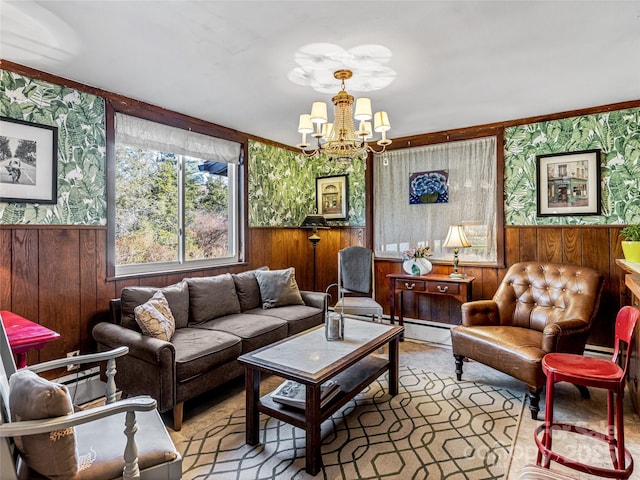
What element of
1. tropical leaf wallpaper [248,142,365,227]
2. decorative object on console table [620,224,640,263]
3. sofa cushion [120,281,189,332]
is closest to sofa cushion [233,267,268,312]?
sofa cushion [120,281,189,332]

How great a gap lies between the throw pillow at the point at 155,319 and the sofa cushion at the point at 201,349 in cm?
13

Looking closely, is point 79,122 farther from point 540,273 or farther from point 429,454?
point 540,273

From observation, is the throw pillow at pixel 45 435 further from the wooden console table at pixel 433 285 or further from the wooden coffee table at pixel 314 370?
the wooden console table at pixel 433 285

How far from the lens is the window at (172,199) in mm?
3234

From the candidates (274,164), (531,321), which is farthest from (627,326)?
(274,164)

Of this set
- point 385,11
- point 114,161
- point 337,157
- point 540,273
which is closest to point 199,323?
point 114,161

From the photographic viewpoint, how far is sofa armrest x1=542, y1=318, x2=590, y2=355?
8.31 feet

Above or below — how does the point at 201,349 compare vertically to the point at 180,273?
below

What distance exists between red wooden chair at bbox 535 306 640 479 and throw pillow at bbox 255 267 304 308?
2464 mm

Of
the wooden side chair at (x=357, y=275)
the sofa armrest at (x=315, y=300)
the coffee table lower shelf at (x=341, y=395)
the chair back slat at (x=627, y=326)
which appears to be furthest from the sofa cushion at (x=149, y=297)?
the chair back slat at (x=627, y=326)

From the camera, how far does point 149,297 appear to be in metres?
2.88

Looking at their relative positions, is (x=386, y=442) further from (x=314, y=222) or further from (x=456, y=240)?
(x=314, y=222)

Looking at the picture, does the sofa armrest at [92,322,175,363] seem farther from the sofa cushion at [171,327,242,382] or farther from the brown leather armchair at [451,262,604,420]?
the brown leather armchair at [451,262,604,420]

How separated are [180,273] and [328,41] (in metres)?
2.57
